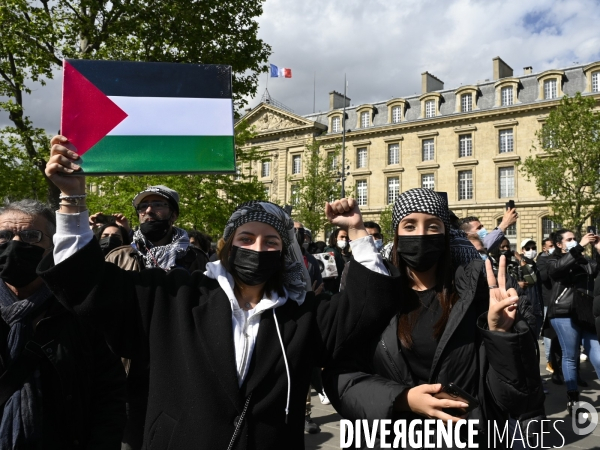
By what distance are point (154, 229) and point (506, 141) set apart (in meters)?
39.4

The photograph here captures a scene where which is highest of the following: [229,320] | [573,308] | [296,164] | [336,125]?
[336,125]

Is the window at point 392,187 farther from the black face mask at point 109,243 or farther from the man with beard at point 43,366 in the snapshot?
the man with beard at point 43,366

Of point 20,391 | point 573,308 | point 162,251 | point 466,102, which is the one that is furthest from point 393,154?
point 20,391

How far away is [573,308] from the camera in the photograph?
6.32 m

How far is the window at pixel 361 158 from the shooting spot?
45844 mm

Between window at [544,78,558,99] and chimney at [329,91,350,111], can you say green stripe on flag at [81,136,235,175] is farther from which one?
chimney at [329,91,350,111]

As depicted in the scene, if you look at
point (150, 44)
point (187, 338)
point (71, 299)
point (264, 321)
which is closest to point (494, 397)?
point (264, 321)

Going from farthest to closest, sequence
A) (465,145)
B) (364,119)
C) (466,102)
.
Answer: (364,119)
(466,102)
(465,145)

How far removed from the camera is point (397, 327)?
8.35ft

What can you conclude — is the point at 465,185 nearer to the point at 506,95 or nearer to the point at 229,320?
the point at 506,95

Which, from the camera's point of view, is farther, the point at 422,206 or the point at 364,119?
the point at 364,119

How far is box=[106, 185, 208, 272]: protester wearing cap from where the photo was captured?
3861mm

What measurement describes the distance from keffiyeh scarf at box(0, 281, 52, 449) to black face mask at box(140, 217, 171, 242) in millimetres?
1669

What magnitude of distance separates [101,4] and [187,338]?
41.8 ft
